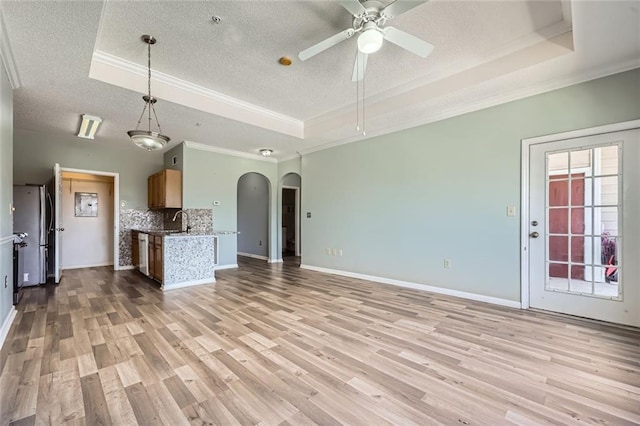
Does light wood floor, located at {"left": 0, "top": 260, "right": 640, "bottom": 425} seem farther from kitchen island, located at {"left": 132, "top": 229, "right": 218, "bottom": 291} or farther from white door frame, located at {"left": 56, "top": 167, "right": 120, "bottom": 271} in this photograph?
white door frame, located at {"left": 56, "top": 167, "right": 120, "bottom": 271}

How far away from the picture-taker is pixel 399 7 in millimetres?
2184

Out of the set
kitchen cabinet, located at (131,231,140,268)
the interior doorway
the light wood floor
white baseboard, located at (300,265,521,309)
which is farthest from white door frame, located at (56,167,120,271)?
white baseboard, located at (300,265,521,309)

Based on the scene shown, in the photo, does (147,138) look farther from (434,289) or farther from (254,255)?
(254,255)

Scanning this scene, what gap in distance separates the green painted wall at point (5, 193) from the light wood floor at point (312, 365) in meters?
0.34

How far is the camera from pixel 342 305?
3.74 m

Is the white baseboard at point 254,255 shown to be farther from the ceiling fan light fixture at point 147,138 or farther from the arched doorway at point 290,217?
the ceiling fan light fixture at point 147,138

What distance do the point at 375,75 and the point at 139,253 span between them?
558 cm

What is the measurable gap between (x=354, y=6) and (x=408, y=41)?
583mm

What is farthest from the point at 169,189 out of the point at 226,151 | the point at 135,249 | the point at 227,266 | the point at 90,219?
the point at 90,219

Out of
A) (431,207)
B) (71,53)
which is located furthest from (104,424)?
(431,207)

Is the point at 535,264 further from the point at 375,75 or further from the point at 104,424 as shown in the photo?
the point at 104,424

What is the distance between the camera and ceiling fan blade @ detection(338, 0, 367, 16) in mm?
2188

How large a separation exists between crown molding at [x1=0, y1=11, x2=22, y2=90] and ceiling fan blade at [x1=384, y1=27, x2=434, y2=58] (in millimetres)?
3040

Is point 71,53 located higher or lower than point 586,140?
higher
